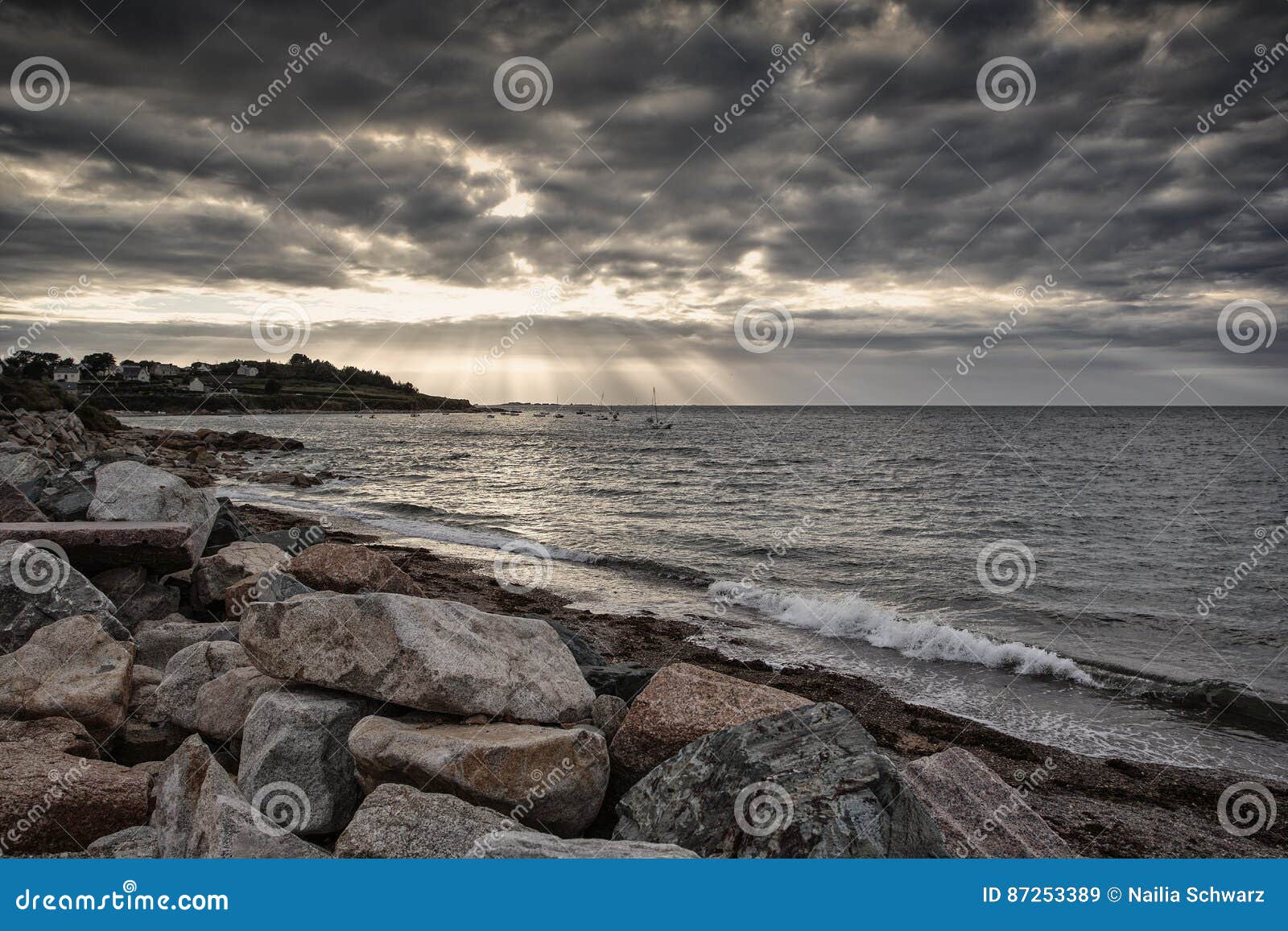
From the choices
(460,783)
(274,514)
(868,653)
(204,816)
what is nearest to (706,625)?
(868,653)

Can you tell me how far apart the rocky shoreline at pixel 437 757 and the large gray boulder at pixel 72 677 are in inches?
0.7

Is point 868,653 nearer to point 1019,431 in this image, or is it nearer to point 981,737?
point 981,737

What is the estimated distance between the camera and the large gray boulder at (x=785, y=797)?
412cm

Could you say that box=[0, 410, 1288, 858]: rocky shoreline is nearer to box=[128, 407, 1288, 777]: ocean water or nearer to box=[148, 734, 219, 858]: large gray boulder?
box=[148, 734, 219, 858]: large gray boulder

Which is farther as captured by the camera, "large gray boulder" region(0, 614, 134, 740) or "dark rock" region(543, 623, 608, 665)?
"dark rock" region(543, 623, 608, 665)

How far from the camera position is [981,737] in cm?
909

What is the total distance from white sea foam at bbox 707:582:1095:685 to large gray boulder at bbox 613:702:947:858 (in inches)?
331

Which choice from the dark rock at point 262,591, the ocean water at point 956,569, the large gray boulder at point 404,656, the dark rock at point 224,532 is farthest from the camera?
the dark rock at point 224,532

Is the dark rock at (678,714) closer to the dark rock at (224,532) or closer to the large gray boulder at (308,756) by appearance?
the large gray boulder at (308,756)

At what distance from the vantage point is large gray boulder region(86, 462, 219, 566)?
33.0 ft

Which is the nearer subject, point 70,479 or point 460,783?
point 460,783

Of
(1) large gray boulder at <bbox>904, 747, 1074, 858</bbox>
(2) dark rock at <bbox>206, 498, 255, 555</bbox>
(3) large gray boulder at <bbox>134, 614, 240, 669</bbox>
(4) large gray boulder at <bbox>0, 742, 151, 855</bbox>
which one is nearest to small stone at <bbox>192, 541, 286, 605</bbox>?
(3) large gray boulder at <bbox>134, 614, 240, 669</bbox>

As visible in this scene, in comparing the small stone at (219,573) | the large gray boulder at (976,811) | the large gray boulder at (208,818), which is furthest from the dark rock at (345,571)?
the large gray boulder at (976,811)

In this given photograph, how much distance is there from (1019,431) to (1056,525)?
9110 cm
